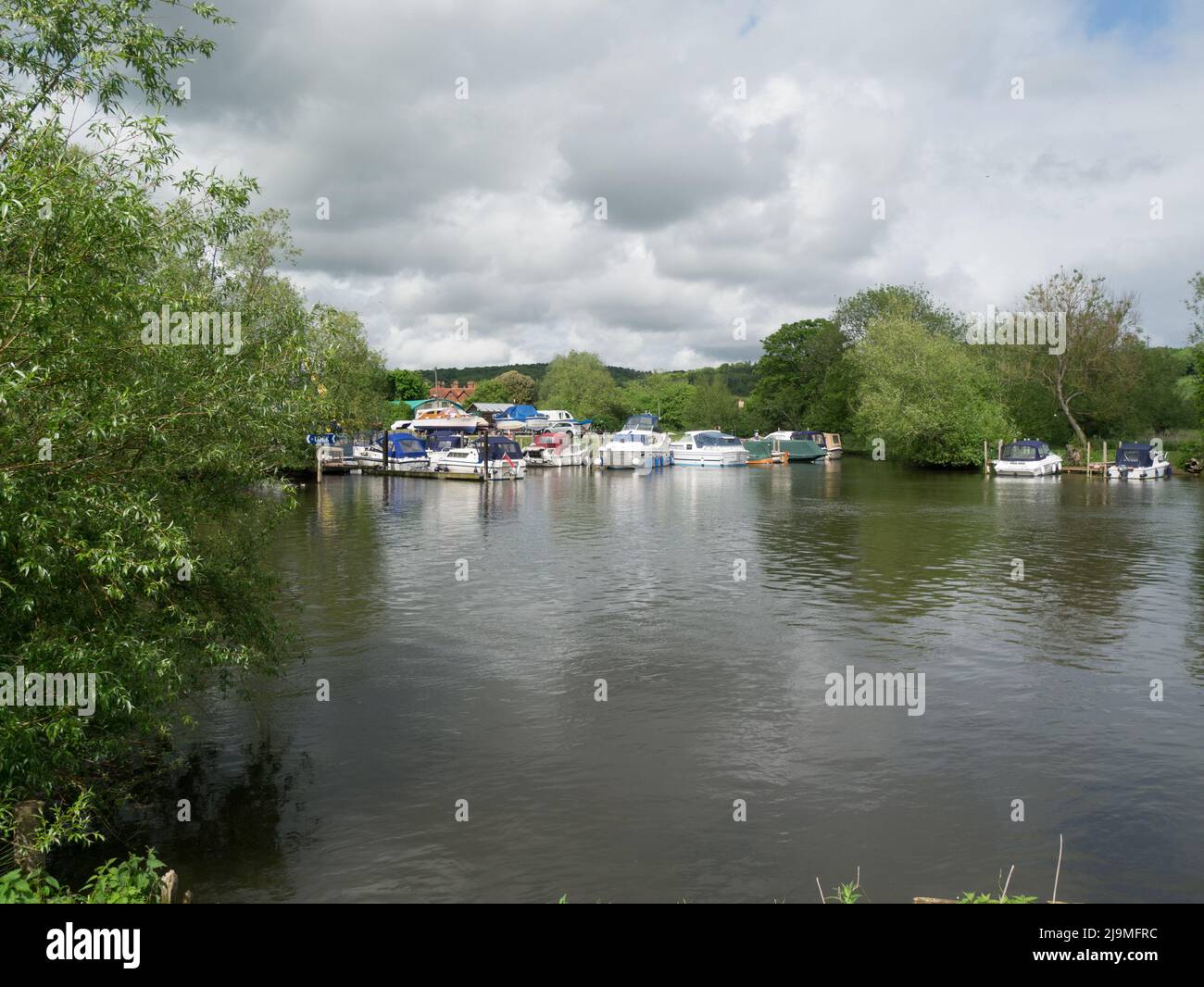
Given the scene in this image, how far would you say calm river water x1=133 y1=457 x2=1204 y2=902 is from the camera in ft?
27.1

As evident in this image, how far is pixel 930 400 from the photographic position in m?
68.3

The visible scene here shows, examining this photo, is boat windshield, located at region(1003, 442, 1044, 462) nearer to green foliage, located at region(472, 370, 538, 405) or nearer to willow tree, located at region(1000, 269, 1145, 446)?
willow tree, located at region(1000, 269, 1145, 446)

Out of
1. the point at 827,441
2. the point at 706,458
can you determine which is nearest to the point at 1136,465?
the point at 706,458

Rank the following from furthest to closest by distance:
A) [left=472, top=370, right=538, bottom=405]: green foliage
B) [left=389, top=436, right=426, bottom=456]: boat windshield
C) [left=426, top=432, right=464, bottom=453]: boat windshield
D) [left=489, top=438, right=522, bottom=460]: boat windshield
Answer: [left=472, top=370, right=538, bottom=405]: green foliage → [left=389, top=436, right=426, bottom=456]: boat windshield → [left=426, top=432, right=464, bottom=453]: boat windshield → [left=489, top=438, right=522, bottom=460]: boat windshield

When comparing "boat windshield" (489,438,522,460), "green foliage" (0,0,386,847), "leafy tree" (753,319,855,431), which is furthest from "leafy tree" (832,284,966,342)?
"green foliage" (0,0,386,847)

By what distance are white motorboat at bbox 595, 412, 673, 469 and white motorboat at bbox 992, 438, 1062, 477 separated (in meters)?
24.8

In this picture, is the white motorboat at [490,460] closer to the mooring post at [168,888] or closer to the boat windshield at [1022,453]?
the boat windshield at [1022,453]

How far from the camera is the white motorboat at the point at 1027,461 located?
57812mm

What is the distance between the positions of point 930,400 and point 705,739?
62843mm

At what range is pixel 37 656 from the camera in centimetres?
741

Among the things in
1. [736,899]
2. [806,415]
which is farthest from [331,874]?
[806,415]

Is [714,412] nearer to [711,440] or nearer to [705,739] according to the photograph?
[711,440]

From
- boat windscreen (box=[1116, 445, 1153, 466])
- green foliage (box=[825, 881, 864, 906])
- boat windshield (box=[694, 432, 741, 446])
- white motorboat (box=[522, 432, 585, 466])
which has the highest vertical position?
boat windshield (box=[694, 432, 741, 446])
